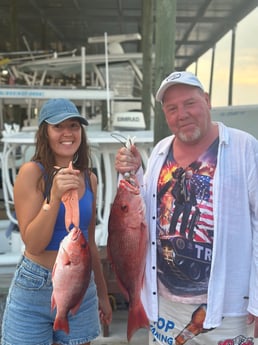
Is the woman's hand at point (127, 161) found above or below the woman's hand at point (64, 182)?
above

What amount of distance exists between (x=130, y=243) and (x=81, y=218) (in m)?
0.26

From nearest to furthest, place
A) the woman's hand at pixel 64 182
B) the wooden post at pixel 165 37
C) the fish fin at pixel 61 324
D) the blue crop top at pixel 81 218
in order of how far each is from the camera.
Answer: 1. the woman's hand at pixel 64 182
2. the fish fin at pixel 61 324
3. the blue crop top at pixel 81 218
4. the wooden post at pixel 165 37

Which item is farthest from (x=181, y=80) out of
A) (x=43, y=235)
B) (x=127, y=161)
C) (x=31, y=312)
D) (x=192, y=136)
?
(x=31, y=312)

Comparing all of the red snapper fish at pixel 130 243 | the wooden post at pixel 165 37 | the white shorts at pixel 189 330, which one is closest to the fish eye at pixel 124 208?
the red snapper fish at pixel 130 243

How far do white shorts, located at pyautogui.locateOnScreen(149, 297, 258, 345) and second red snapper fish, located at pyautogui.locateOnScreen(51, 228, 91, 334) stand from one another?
43cm

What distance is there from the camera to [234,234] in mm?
1821

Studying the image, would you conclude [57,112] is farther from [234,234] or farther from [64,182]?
[234,234]

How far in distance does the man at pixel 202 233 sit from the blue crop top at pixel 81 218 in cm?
23

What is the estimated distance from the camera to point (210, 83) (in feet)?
30.1

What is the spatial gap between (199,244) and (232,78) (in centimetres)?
745

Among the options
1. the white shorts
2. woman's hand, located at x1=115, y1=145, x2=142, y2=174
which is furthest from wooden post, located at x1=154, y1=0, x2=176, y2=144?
the white shorts

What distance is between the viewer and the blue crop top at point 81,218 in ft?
6.22

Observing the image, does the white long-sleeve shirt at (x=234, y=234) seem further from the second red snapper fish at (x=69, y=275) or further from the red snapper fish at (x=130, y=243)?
the second red snapper fish at (x=69, y=275)

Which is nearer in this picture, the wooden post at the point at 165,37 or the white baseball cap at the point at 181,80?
the white baseball cap at the point at 181,80
